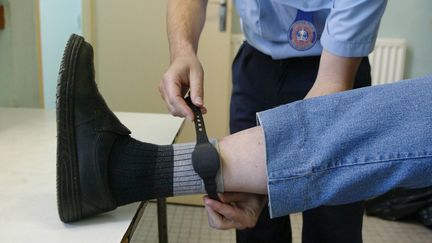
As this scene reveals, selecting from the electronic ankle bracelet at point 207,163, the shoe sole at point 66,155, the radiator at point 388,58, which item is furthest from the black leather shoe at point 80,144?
the radiator at point 388,58

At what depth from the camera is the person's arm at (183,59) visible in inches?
27.7

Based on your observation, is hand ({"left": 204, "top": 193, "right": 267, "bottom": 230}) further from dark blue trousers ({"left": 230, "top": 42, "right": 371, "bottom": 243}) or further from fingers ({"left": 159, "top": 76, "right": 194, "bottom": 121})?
dark blue trousers ({"left": 230, "top": 42, "right": 371, "bottom": 243})

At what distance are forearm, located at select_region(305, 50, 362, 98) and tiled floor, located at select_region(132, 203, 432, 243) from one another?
1063 millimetres

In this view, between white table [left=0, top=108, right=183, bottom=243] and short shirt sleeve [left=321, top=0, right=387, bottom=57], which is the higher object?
short shirt sleeve [left=321, top=0, right=387, bottom=57]

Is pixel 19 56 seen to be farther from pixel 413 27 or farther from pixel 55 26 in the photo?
pixel 413 27

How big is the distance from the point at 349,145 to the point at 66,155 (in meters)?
0.36

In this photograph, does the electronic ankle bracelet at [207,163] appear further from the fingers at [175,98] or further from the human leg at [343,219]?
the human leg at [343,219]

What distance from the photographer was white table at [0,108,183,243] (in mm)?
528

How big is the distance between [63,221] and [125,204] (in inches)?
3.5

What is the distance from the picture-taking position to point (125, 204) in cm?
61

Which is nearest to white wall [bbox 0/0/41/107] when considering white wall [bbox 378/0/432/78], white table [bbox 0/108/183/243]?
white table [bbox 0/108/183/243]

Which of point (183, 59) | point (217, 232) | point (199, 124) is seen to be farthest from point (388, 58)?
point (199, 124)

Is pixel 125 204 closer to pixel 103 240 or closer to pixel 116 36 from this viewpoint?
pixel 103 240

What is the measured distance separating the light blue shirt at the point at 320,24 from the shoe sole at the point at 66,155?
1.45ft
